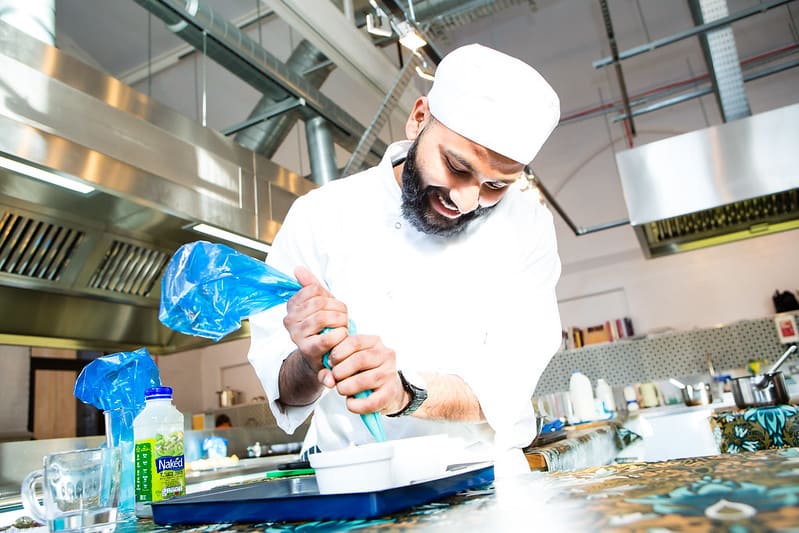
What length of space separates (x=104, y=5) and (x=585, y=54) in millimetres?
4559

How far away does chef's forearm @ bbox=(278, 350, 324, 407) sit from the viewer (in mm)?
911

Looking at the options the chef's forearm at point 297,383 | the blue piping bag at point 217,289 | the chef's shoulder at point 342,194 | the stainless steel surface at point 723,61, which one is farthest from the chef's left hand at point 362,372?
the stainless steel surface at point 723,61

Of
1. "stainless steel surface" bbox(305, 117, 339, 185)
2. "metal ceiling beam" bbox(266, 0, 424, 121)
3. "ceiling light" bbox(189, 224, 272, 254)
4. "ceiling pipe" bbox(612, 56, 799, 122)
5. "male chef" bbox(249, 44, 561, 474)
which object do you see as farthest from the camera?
"ceiling pipe" bbox(612, 56, 799, 122)

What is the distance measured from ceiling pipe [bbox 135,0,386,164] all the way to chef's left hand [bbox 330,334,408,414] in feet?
6.86

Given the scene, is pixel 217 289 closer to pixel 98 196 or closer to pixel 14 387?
pixel 98 196

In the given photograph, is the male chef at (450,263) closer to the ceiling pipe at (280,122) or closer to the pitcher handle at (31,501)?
the pitcher handle at (31,501)

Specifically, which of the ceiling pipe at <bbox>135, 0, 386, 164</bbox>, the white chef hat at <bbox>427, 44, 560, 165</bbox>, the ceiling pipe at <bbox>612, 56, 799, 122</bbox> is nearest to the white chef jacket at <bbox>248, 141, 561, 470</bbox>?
the white chef hat at <bbox>427, 44, 560, 165</bbox>

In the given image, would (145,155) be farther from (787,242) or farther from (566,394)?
(787,242)

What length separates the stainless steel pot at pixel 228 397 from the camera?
22.8ft

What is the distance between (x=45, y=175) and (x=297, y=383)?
4.24ft

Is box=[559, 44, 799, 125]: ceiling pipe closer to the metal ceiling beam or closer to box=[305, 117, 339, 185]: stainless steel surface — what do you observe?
the metal ceiling beam

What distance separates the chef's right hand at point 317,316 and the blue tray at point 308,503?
151 mm

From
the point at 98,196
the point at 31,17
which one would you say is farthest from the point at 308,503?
the point at 31,17

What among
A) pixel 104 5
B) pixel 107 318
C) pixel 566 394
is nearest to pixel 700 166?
pixel 566 394
